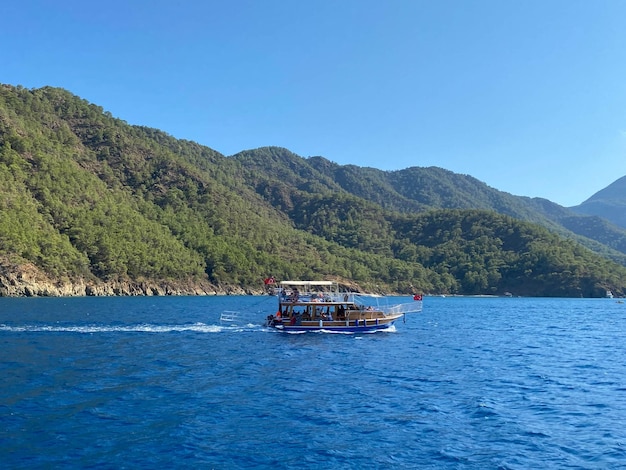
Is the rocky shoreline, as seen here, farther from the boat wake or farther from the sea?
the sea

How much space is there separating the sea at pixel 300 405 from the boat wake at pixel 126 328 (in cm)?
264

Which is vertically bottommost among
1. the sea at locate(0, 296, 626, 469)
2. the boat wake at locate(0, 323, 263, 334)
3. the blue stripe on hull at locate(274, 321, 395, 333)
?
the sea at locate(0, 296, 626, 469)

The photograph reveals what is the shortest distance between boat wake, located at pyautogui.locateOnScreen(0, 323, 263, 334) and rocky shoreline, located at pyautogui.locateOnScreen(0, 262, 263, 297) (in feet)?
224

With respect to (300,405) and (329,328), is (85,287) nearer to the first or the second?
(329,328)

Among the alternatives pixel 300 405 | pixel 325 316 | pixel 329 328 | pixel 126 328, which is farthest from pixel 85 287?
pixel 300 405

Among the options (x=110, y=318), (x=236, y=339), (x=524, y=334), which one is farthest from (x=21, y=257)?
(x=524, y=334)

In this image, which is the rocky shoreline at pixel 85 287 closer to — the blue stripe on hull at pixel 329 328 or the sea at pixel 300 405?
the sea at pixel 300 405

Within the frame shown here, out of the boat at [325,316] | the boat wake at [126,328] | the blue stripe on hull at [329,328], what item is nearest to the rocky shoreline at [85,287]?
the boat wake at [126,328]

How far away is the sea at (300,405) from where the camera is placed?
20531mm

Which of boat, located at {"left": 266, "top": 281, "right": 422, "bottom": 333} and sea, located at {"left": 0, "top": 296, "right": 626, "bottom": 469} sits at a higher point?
boat, located at {"left": 266, "top": 281, "right": 422, "bottom": 333}

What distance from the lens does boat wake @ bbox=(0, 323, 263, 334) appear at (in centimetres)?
5641

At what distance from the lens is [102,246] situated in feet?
503

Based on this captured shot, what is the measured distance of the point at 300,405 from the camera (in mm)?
28250

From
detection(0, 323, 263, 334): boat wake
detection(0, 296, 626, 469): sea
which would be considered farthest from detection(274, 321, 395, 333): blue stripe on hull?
detection(0, 296, 626, 469): sea
